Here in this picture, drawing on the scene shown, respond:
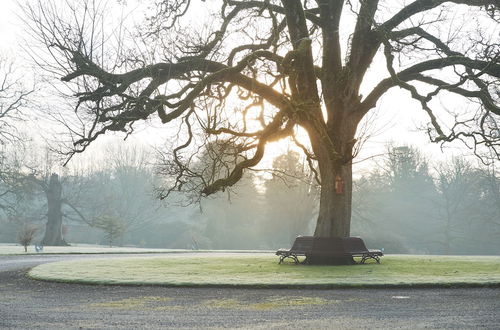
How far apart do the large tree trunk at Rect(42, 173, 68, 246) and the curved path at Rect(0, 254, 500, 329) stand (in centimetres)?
4350

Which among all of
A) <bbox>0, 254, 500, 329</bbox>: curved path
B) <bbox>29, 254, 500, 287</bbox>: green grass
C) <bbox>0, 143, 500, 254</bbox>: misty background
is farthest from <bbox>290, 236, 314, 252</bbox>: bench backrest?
<bbox>0, 143, 500, 254</bbox>: misty background

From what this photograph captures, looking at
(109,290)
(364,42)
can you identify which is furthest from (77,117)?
(364,42)

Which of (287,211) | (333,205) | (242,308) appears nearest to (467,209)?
(287,211)

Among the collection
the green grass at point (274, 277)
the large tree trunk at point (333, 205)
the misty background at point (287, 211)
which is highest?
the misty background at point (287, 211)

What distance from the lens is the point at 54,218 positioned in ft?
183

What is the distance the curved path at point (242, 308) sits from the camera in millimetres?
7746

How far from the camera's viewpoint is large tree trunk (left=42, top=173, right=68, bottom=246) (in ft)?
179

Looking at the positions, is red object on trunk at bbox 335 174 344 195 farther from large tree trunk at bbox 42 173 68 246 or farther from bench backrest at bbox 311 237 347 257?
large tree trunk at bbox 42 173 68 246

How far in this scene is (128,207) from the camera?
69.6 m

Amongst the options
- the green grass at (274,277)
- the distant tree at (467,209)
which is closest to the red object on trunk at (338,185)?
the green grass at (274,277)

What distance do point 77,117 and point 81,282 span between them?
5.03 m

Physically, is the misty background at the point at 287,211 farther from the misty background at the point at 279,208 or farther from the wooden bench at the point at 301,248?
the wooden bench at the point at 301,248

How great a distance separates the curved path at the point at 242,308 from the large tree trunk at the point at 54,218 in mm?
43501

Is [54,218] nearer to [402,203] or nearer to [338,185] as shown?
[402,203]
